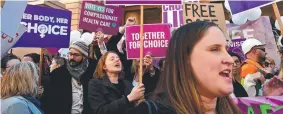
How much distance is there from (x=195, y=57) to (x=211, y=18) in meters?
3.24

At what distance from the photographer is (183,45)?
133cm

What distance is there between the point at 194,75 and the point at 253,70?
9.20ft

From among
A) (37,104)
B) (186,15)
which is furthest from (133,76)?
(37,104)

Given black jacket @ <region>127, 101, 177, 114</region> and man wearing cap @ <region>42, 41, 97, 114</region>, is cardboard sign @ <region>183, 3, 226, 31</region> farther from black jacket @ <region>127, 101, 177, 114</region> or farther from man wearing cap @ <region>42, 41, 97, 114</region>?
black jacket @ <region>127, 101, 177, 114</region>

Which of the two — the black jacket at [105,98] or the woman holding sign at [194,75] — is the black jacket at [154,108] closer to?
A: the woman holding sign at [194,75]

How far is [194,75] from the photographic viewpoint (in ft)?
4.21

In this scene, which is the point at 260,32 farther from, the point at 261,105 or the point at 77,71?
the point at 77,71

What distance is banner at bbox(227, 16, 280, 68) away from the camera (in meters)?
4.96

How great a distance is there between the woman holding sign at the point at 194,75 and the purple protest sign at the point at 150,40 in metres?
3.04

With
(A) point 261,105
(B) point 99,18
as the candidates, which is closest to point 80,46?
(B) point 99,18

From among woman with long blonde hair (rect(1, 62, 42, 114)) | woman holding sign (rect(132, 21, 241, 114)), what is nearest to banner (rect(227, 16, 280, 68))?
woman with long blonde hair (rect(1, 62, 42, 114))

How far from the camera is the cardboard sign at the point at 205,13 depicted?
4.42m

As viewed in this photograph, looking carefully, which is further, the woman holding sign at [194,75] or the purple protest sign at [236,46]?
the purple protest sign at [236,46]

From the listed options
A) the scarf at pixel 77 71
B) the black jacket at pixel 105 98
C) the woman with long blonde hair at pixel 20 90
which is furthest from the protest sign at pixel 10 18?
the scarf at pixel 77 71
